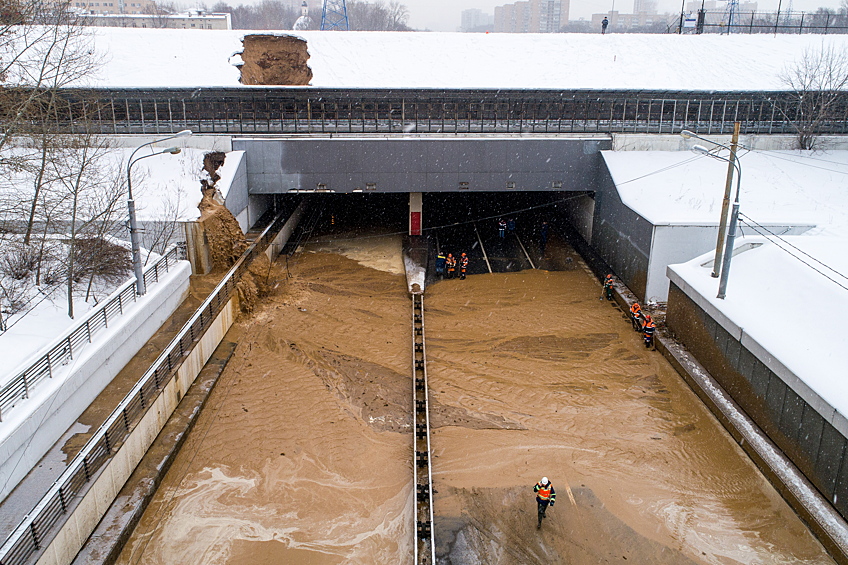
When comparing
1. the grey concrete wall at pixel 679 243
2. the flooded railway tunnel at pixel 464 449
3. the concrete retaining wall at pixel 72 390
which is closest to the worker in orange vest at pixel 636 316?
the flooded railway tunnel at pixel 464 449

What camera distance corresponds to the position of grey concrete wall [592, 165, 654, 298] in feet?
74.5

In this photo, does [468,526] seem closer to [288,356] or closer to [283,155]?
[288,356]

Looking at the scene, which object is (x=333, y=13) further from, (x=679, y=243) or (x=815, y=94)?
(x=679, y=243)

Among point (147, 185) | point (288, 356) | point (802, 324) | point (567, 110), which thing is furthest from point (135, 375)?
point (567, 110)

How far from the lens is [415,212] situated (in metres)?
31.9

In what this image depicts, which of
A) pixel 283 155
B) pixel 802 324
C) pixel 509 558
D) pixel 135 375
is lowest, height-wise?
pixel 509 558

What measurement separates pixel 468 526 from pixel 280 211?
2296cm

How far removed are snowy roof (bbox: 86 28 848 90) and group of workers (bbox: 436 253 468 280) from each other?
10406mm

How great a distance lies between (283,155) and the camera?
2867 cm

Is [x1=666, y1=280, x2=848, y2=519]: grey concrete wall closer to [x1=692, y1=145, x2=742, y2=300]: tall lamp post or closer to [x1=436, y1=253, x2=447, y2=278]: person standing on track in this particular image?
[x1=692, y1=145, x2=742, y2=300]: tall lamp post

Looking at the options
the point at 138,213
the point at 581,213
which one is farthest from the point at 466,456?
the point at 581,213

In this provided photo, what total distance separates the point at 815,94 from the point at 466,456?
28.7m

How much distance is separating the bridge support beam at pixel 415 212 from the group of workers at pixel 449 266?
5.82 metres

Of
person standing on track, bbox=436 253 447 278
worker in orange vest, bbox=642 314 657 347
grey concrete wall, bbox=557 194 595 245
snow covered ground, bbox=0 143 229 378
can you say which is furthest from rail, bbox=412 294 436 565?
grey concrete wall, bbox=557 194 595 245
